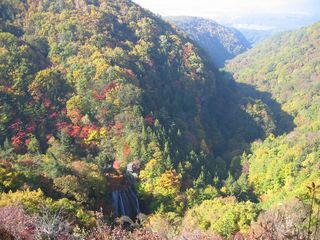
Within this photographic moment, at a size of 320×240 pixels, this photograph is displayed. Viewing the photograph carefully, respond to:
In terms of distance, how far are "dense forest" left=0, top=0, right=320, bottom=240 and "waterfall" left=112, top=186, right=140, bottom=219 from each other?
18 cm

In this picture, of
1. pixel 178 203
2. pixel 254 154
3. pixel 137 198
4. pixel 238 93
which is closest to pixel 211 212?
pixel 178 203

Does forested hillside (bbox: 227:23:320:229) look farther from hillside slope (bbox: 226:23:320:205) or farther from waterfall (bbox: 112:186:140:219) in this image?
waterfall (bbox: 112:186:140:219)

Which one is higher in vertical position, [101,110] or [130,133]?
[101,110]

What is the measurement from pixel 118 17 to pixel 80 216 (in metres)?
84.7

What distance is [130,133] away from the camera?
6662cm

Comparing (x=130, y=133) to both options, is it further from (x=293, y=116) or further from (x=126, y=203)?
(x=293, y=116)

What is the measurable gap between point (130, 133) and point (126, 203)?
16.9 m

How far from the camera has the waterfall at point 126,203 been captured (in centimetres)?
4988

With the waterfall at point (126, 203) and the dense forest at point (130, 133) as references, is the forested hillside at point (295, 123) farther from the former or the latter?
the waterfall at point (126, 203)

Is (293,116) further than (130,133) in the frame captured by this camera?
Yes

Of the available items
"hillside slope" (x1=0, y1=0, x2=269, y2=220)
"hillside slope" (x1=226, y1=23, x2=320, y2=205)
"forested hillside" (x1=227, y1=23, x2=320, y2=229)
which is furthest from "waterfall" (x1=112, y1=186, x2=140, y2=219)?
"hillside slope" (x1=226, y1=23, x2=320, y2=205)

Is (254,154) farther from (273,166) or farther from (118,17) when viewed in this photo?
(118,17)

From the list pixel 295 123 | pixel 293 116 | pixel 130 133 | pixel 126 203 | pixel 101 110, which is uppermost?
pixel 101 110

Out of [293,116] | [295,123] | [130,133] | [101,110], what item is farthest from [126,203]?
[293,116]
